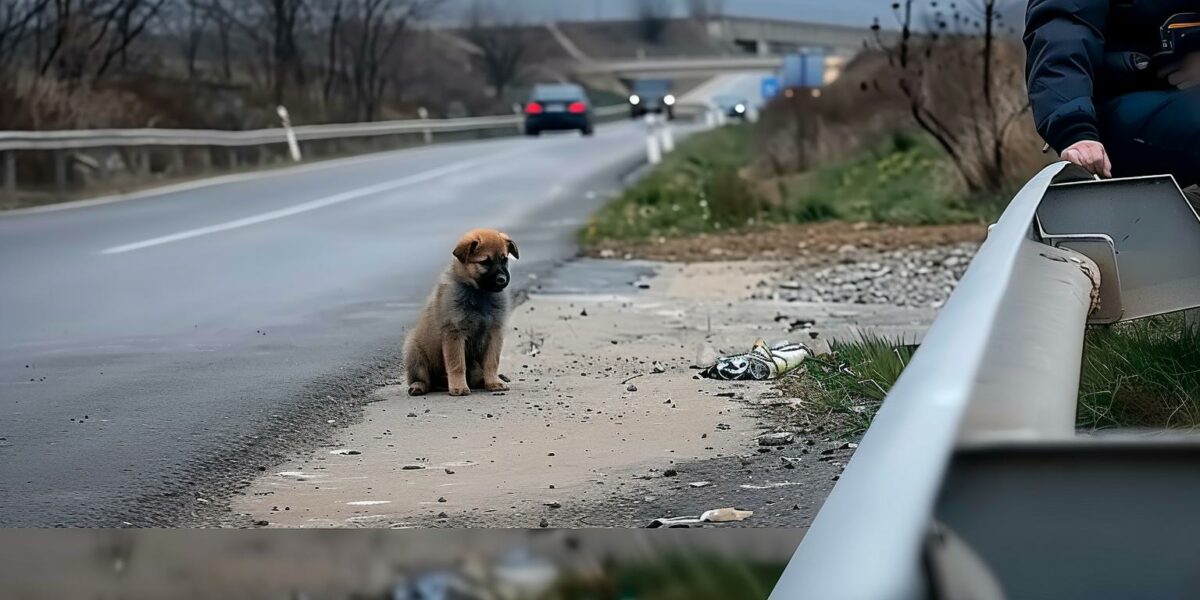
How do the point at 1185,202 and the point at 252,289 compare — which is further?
the point at 252,289

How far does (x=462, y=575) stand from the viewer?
393 cm

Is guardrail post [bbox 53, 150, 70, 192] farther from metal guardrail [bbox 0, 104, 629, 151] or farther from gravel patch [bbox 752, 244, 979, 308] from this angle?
gravel patch [bbox 752, 244, 979, 308]

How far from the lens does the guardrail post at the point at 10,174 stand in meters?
22.1

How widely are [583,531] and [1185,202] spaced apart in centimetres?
156

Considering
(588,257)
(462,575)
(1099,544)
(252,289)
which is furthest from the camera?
(588,257)

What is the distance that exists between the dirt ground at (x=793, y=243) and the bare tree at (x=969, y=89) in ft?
4.81

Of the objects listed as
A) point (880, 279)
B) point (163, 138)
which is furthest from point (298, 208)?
point (880, 279)

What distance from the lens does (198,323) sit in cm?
988

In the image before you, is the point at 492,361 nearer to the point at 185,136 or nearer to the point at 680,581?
the point at 680,581

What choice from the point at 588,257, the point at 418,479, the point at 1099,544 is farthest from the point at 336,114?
the point at 1099,544

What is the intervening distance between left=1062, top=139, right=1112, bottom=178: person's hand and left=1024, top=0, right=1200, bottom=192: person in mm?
10

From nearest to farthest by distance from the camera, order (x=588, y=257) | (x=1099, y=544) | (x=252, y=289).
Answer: (x=1099, y=544), (x=252, y=289), (x=588, y=257)

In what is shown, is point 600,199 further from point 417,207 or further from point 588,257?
point 588,257

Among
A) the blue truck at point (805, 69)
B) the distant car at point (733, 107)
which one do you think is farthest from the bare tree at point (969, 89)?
the distant car at point (733, 107)
